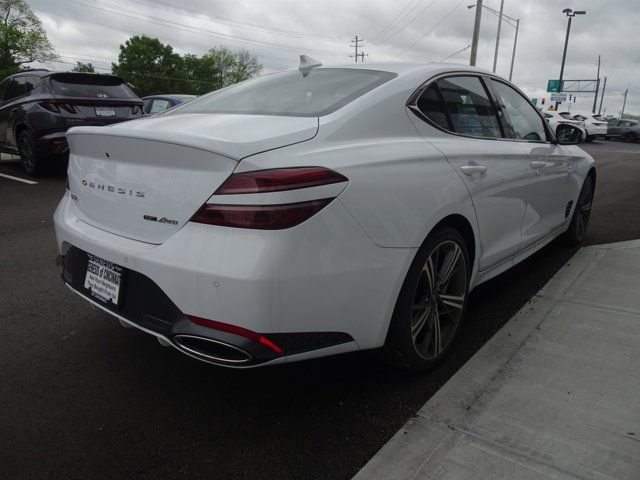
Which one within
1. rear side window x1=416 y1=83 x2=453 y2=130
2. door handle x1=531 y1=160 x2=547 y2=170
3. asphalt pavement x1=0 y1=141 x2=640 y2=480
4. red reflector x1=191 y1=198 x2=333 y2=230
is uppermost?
rear side window x1=416 y1=83 x2=453 y2=130

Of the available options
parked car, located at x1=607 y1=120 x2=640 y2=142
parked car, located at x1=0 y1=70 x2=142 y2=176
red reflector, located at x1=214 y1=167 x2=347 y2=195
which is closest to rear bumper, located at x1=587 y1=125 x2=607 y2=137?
parked car, located at x1=607 y1=120 x2=640 y2=142

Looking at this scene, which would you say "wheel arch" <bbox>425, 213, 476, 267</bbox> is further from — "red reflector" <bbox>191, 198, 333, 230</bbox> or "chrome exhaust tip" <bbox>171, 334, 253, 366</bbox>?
"chrome exhaust tip" <bbox>171, 334, 253, 366</bbox>

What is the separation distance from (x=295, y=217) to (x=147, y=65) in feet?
249

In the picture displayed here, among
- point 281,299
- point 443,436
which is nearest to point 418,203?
point 281,299

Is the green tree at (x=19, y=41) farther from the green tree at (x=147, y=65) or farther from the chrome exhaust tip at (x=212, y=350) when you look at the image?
the chrome exhaust tip at (x=212, y=350)

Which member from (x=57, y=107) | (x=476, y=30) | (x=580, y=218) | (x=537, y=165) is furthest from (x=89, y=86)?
(x=476, y=30)

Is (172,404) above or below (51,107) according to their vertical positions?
below

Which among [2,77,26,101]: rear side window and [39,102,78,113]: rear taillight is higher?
[2,77,26,101]: rear side window

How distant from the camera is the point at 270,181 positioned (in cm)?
178

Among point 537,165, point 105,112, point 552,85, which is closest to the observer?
point 537,165

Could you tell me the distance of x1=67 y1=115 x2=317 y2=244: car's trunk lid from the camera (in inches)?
73.5

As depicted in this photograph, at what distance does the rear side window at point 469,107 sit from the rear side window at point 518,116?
0.66ft

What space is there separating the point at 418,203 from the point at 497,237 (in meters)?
1.03

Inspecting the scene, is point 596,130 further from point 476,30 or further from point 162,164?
point 162,164
